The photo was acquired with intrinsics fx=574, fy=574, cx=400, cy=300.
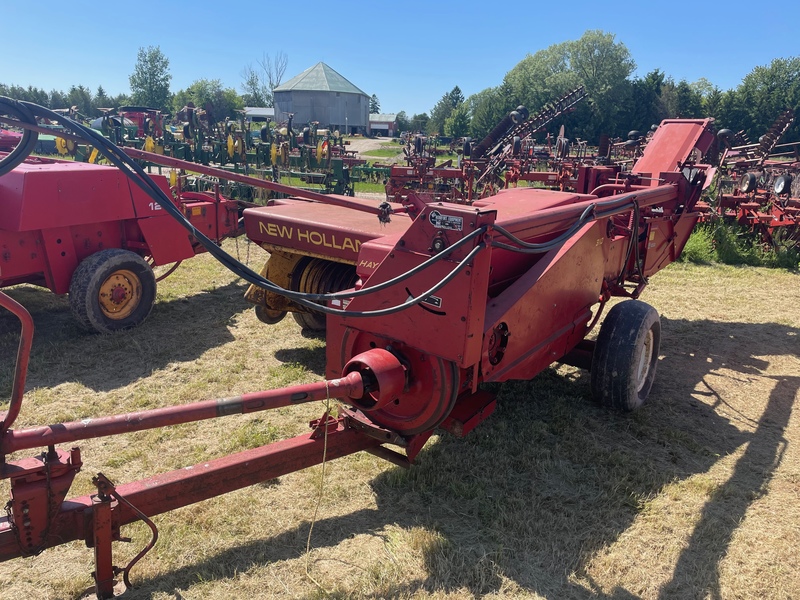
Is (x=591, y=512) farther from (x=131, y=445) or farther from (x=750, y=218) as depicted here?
(x=750, y=218)

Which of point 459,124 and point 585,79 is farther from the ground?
point 585,79

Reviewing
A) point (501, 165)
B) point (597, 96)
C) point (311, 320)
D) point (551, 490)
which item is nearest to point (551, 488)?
point (551, 490)

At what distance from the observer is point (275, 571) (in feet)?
8.55

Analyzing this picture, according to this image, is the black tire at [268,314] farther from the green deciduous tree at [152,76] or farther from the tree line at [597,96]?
the green deciduous tree at [152,76]

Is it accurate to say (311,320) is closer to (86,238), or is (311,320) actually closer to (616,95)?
(86,238)

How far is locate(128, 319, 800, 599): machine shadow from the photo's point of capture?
265cm

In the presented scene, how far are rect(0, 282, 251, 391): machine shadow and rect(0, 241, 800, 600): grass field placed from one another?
27mm

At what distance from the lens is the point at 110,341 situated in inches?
207

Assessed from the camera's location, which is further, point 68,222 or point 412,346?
point 68,222

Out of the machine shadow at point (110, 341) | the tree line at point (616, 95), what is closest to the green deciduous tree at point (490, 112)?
the tree line at point (616, 95)

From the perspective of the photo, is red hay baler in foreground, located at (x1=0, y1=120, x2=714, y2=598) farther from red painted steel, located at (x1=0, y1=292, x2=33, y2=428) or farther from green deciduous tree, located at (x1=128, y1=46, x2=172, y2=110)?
green deciduous tree, located at (x1=128, y1=46, x2=172, y2=110)

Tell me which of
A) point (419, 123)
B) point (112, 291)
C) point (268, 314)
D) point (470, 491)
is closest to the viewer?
point (470, 491)

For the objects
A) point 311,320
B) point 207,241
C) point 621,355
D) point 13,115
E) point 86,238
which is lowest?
point 311,320

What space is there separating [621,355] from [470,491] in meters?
1.52
